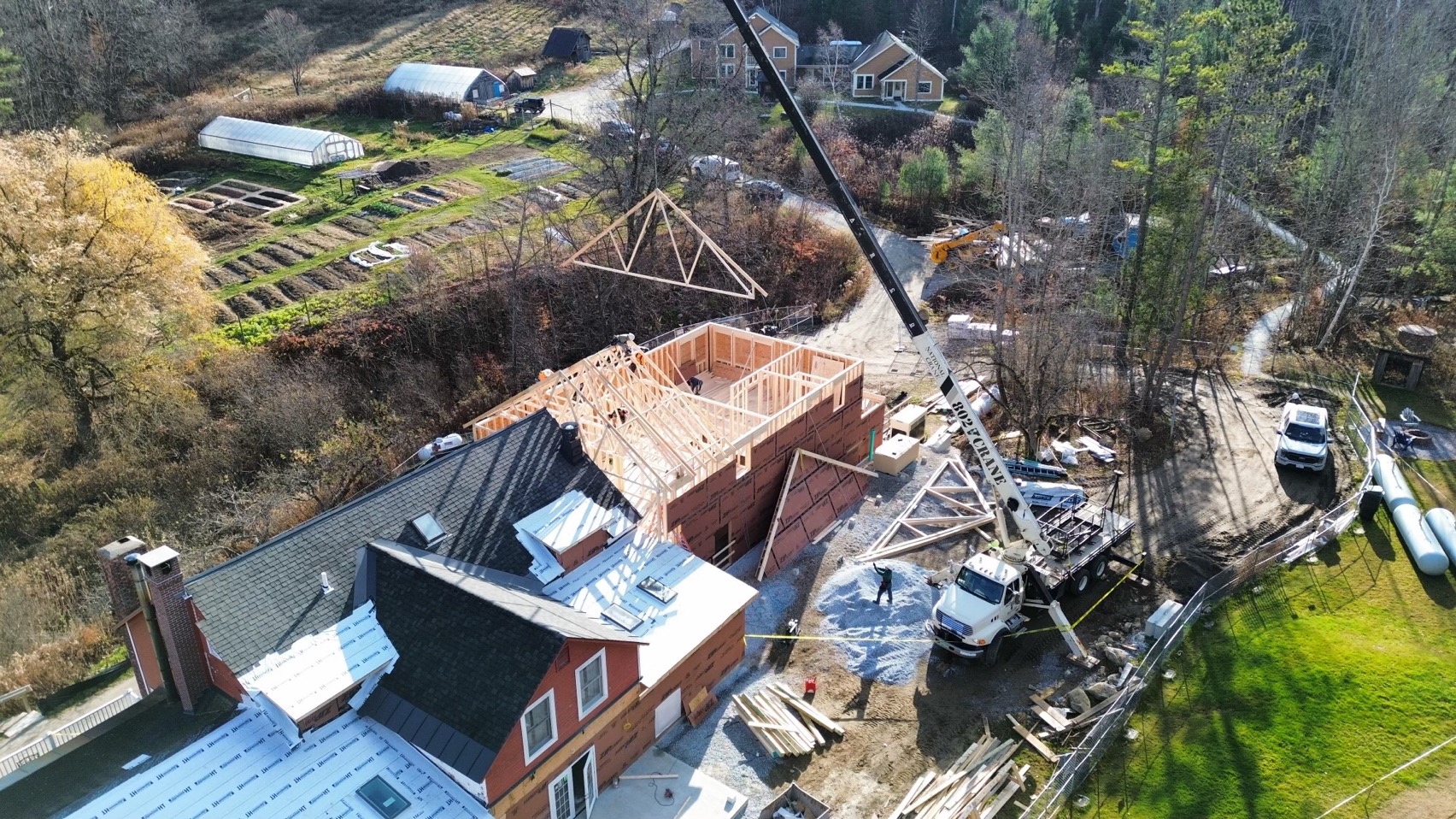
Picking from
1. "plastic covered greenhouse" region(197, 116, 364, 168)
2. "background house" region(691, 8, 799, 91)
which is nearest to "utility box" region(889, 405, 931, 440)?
"background house" region(691, 8, 799, 91)

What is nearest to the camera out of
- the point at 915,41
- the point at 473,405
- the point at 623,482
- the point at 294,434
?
the point at 623,482

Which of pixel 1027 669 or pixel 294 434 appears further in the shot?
pixel 294 434

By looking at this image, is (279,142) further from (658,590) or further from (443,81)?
(658,590)

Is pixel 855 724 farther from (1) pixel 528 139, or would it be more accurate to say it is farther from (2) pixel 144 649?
(1) pixel 528 139

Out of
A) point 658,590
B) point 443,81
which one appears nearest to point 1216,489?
point 658,590

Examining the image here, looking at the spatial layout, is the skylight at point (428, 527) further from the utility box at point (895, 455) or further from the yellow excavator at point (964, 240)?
the yellow excavator at point (964, 240)

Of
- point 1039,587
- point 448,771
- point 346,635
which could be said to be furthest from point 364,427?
point 1039,587

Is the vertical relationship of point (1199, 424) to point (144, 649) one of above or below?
below
